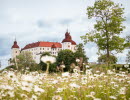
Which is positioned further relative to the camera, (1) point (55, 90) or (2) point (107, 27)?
(2) point (107, 27)

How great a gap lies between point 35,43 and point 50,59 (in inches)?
4607

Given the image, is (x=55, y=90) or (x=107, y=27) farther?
(x=107, y=27)

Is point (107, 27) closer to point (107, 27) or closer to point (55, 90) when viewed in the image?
point (107, 27)

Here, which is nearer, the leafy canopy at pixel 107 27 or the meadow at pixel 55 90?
the meadow at pixel 55 90

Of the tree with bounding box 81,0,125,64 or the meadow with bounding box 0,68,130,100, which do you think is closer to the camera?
the meadow with bounding box 0,68,130,100

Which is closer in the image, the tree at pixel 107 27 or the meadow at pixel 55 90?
the meadow at pixel 55 90

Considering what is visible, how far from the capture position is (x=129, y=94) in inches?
207

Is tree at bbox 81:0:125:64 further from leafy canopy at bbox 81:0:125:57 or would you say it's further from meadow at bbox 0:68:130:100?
meadow at bbox 0:68:130:100

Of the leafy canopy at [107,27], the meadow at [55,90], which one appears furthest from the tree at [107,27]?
the meadow at [55,90]

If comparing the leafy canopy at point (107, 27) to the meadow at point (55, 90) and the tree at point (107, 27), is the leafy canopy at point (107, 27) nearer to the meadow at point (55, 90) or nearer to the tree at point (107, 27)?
the tree at point (107, 27)

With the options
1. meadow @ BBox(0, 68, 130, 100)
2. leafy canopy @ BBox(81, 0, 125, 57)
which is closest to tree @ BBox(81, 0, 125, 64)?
leafy canopy @ BBox(81, 0, 125, 57)

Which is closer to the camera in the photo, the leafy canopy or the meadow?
the meadow

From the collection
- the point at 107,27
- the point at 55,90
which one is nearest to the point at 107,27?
the point at 107,27

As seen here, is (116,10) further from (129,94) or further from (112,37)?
(129,94)
